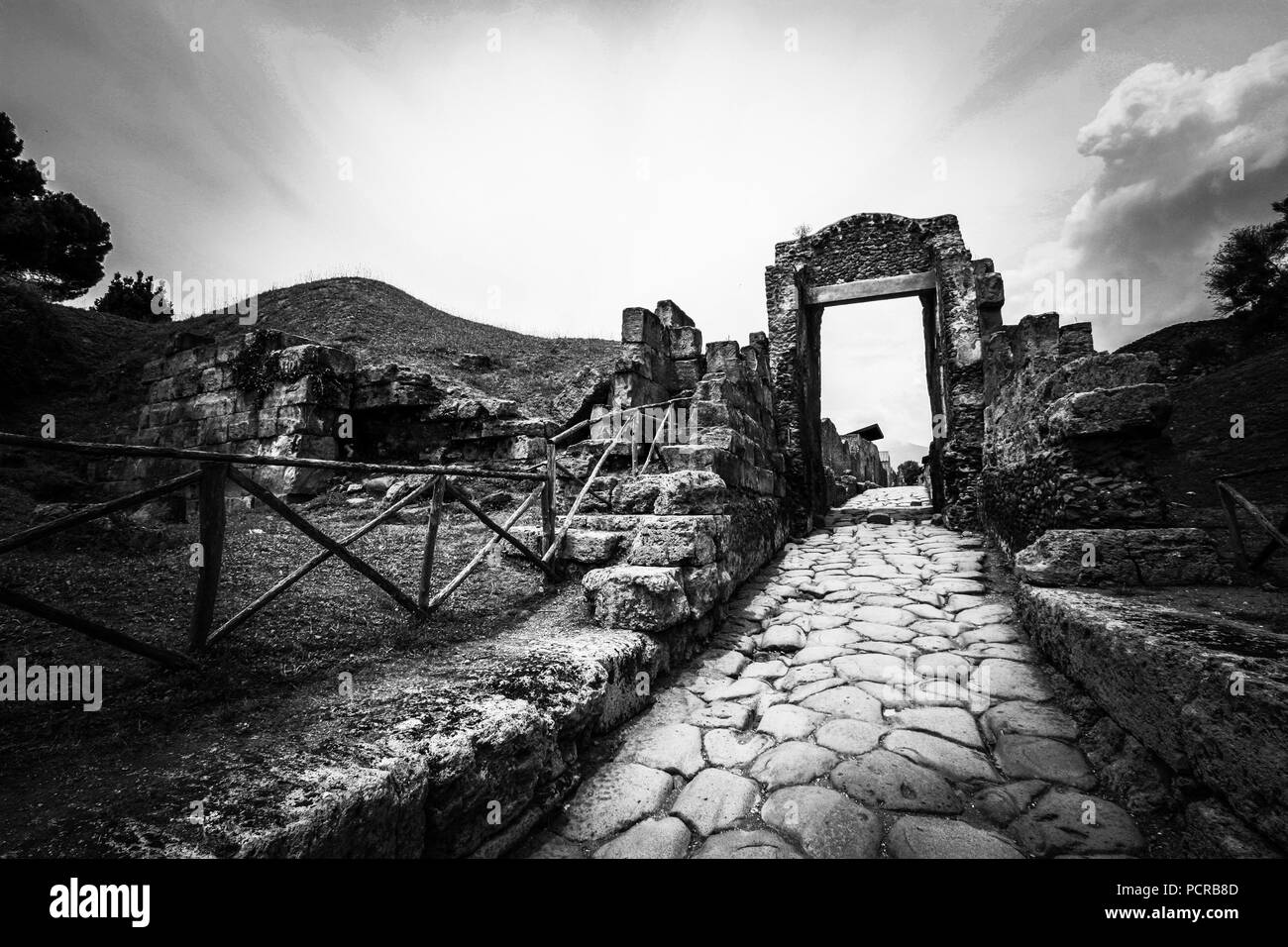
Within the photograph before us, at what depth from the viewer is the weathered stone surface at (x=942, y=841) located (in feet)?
6.07

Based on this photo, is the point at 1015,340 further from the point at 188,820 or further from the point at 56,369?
the point at 56,369

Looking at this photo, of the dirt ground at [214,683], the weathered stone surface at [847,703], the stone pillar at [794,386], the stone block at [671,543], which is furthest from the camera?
the stone pillar at [794,386]

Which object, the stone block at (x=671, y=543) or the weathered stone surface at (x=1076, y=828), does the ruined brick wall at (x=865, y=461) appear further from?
the weathered stone surface at (x=1076, y=828)

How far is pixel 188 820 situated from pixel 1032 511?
19.0 ft

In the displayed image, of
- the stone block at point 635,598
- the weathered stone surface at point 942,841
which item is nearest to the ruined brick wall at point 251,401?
the stone block at point 635,598

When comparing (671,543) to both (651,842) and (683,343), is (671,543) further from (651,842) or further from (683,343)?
(683,343)

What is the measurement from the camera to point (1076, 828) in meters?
1.93

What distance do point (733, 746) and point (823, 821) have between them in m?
0.74

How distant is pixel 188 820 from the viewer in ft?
4.18

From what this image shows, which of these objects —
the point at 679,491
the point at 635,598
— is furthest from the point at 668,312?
the point at 635,598

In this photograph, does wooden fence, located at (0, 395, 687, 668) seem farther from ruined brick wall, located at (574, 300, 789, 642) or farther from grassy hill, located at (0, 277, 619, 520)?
grassy hill, located at (0, 277, 619, 520)

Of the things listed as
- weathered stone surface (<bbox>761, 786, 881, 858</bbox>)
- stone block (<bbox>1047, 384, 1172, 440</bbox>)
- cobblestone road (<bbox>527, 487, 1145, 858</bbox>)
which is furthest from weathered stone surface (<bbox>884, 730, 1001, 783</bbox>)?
stone block (<bbox>1047, 384, 1172, 440</bbox>)

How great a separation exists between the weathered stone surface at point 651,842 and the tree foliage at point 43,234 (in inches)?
793
